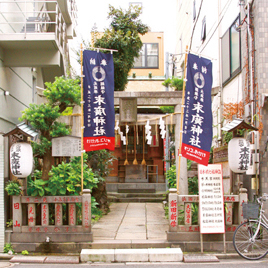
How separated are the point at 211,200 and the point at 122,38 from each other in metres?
9.16

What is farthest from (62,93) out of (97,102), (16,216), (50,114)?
(16,216)

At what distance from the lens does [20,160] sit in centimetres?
873

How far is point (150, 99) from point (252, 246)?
6.45 meters

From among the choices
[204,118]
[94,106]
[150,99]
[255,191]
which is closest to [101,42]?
[150,99]

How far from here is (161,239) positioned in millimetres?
9680

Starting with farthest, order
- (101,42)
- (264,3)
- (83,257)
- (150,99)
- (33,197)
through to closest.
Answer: (101,42), (150,99), (264,3), (33,197), (83,257)

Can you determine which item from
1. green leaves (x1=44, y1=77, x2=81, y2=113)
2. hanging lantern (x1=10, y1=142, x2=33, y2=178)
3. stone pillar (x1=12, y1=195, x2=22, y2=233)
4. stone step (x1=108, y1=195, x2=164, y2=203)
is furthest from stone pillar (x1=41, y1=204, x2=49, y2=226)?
stone step (x1=108, y1=195, x2=164, y2=203)

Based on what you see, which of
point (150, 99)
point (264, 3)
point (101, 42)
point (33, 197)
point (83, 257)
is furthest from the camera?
point (101, 42)

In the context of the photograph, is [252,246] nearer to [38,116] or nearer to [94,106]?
[94,106]

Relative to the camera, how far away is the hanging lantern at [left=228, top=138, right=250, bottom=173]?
8.97 meters

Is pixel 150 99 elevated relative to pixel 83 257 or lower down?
elevated

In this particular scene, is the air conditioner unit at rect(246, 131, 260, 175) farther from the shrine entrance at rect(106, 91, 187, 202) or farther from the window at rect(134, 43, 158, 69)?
the window at rect(134, 43, 158, 69)

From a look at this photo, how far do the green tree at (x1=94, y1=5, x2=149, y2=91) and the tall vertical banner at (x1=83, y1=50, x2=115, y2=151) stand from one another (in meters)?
5.65

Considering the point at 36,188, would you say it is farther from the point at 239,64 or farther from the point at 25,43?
the point at 239,64
